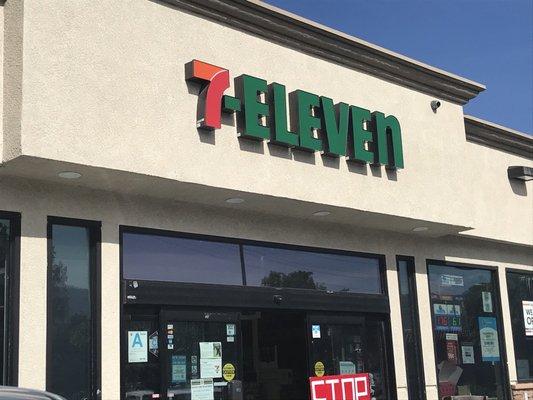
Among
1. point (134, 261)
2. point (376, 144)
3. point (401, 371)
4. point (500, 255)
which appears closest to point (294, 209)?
point (376, 144)

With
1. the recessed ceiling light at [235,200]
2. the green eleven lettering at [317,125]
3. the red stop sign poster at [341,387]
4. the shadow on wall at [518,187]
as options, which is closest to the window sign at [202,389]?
the red stop sign poster at [341,387]

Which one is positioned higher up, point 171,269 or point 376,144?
point 376,144

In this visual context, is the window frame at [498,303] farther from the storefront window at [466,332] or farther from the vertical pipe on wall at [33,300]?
the vertical pipe on wall at [33,300]

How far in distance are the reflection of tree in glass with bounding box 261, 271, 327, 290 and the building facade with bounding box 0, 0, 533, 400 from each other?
5 centimetres

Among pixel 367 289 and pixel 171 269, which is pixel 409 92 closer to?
pixel 367 289

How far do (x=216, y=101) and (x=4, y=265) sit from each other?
3.47 meters

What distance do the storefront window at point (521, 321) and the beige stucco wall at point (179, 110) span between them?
141 inches

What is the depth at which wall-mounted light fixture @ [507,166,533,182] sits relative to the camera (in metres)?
16.6

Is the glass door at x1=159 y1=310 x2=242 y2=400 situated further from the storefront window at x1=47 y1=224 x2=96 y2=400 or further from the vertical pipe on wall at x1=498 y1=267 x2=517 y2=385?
the vertical pipe on wall at x1=498 y1=267 x2=517 y2=385

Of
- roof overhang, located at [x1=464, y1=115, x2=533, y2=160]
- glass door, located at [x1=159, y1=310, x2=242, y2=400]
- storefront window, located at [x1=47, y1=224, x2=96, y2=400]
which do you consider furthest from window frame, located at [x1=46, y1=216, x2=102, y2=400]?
roof overhang, located at [x1=464, y1=115, x2=533, y2=160]

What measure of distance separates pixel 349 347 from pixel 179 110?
5.51 meters

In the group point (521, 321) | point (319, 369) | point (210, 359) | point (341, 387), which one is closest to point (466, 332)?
point (521, 321)

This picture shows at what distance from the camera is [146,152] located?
9.72 meters

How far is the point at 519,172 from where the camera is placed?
16625mm
